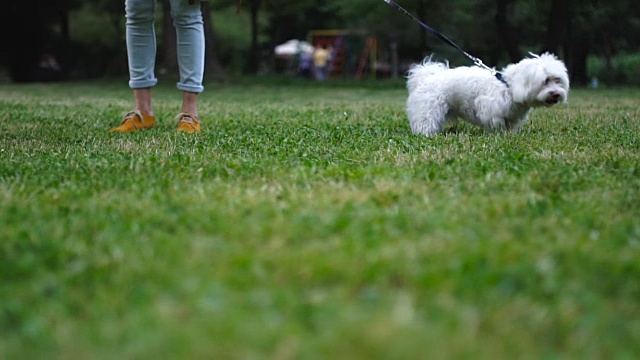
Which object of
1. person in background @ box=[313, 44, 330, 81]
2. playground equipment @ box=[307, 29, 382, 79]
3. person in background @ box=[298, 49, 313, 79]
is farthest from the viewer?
person in background @ box=[298, 49, 313, 79]

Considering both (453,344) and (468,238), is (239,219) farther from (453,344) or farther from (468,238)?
(453,344)

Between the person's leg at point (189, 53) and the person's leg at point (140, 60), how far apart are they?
257mm

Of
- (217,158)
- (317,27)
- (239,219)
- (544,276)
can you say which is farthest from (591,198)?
(317,27)

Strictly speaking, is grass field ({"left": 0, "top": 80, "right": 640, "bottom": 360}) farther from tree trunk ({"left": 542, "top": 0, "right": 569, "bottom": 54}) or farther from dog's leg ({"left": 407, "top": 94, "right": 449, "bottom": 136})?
tree trunk ({"left": 542, "top": 0, "right": 569, "bottom": 54})

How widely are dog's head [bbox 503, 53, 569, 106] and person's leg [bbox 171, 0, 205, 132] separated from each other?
7.68 feet

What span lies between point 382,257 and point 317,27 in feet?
152

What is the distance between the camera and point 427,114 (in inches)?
244

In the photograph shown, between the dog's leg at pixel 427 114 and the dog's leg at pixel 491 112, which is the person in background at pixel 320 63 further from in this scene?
the dog's leg at pixel 491 112

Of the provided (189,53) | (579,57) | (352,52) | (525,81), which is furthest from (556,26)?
(352,52)

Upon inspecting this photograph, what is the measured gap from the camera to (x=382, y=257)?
7.82 feet

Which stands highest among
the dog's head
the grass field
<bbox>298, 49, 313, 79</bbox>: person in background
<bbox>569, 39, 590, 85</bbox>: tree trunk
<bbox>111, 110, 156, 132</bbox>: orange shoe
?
the dog's head

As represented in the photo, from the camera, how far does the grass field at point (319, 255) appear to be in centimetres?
185

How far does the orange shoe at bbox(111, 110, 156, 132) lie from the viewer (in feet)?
20.6

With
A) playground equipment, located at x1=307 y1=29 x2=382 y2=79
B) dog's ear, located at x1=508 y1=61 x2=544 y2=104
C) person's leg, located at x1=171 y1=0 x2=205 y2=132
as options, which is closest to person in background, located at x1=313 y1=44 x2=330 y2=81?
playground equipment, located at x1=307 y1=29 x2=382 y2=79
